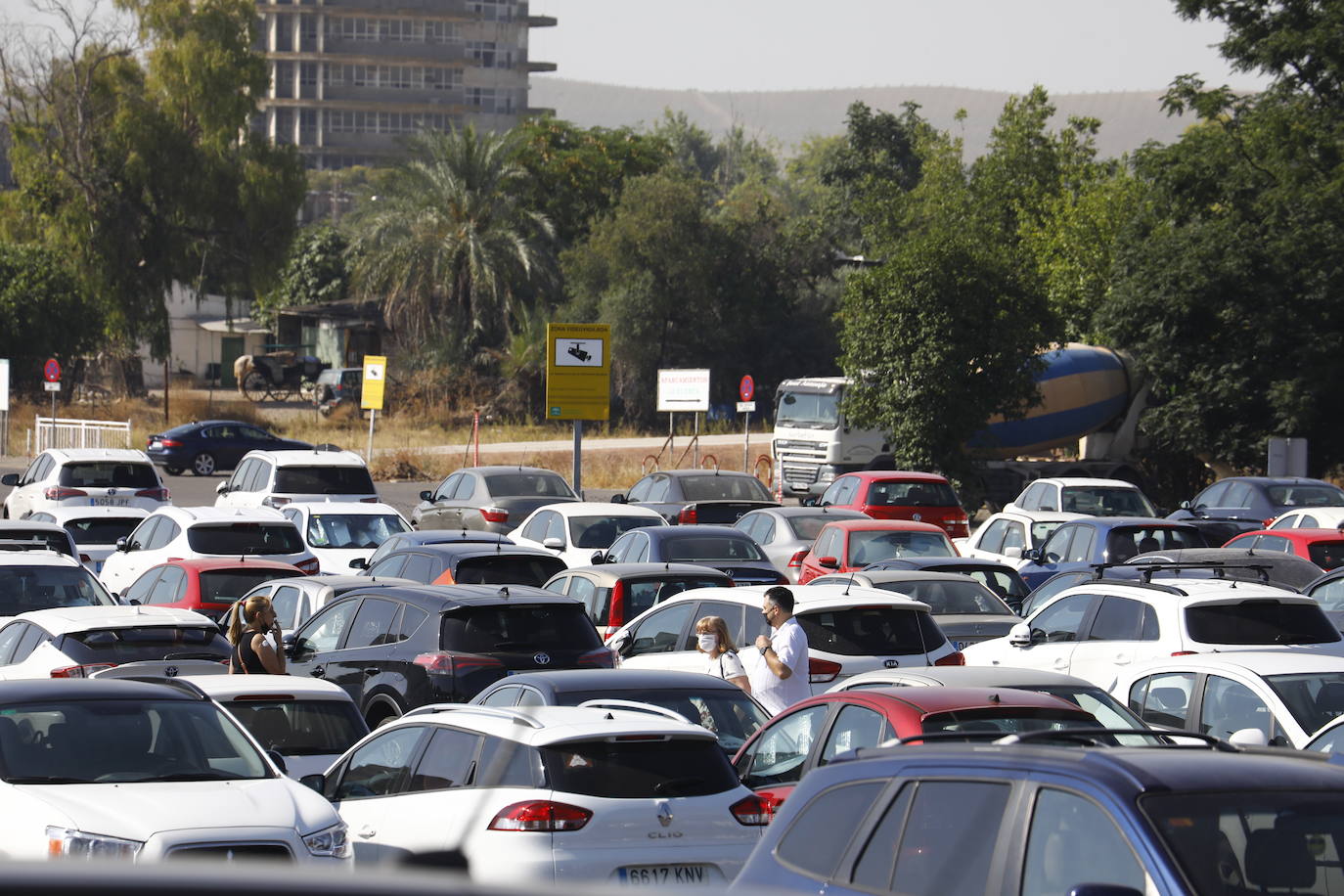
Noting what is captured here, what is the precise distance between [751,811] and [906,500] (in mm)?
17544

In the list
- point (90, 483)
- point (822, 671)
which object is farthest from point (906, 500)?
point (90, 483)

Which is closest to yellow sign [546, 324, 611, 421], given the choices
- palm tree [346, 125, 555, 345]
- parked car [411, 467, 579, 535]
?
parked car [411, 467, 579, 535]

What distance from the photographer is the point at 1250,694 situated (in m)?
10.0

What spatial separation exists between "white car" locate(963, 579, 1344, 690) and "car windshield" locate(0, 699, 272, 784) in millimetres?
6901

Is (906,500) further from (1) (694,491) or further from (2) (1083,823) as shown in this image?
(2) (1083,823)

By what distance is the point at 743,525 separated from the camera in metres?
22.9

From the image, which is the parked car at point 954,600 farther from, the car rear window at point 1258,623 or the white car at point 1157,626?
the car rear window at point 1258,623

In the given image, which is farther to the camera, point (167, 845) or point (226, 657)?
point (226, 657)

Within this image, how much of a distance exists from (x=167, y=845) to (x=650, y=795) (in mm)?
2174

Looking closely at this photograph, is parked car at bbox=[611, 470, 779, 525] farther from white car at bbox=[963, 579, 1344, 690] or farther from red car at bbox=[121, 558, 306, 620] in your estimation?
white car at bbox=[963, 579, 1344, 690]

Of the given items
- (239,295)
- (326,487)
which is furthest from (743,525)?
(239,295)

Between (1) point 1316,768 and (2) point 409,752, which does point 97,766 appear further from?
(1) point 1316,768

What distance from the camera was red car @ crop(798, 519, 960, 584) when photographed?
19.3 meters

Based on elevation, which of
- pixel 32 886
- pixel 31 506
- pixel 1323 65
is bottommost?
pixel 31 506
